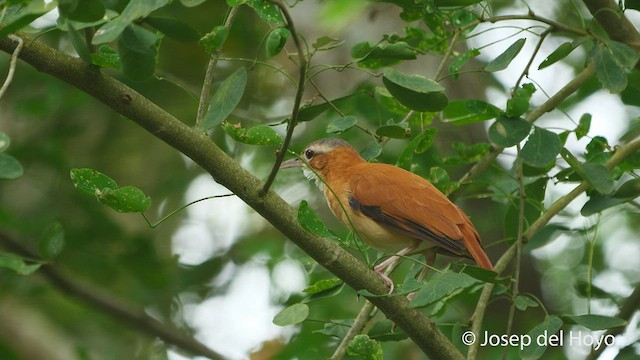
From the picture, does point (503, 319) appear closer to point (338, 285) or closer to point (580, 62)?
point (580, 62)

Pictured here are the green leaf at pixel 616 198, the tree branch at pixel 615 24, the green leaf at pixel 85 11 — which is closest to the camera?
the green leaf at pixel 85 11

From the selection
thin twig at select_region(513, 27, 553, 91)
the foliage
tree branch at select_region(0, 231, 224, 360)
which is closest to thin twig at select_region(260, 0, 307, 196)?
the foliage

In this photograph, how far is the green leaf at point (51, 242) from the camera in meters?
4.51

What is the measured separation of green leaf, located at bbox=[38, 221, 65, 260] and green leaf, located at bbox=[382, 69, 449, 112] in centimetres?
191

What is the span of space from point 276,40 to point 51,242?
1.76 metres

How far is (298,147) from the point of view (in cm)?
743

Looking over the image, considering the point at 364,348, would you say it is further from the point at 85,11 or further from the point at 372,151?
the point at 85,11

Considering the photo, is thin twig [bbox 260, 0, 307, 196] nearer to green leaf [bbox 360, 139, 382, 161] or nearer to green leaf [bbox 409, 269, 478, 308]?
green leaf [bbox 409, 269, 478, 308]

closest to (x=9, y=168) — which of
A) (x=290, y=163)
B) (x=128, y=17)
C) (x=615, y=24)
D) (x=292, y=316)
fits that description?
(x=128, y=17)

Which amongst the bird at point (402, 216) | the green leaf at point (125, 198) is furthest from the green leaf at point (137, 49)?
the bird at point (402, 216)

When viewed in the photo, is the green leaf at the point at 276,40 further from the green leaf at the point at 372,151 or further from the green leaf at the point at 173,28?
the green leaf at the point at 372,151

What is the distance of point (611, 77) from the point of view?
13.2ft

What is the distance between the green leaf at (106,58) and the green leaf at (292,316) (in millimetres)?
1362

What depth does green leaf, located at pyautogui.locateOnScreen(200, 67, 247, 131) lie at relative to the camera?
3.27 meters
